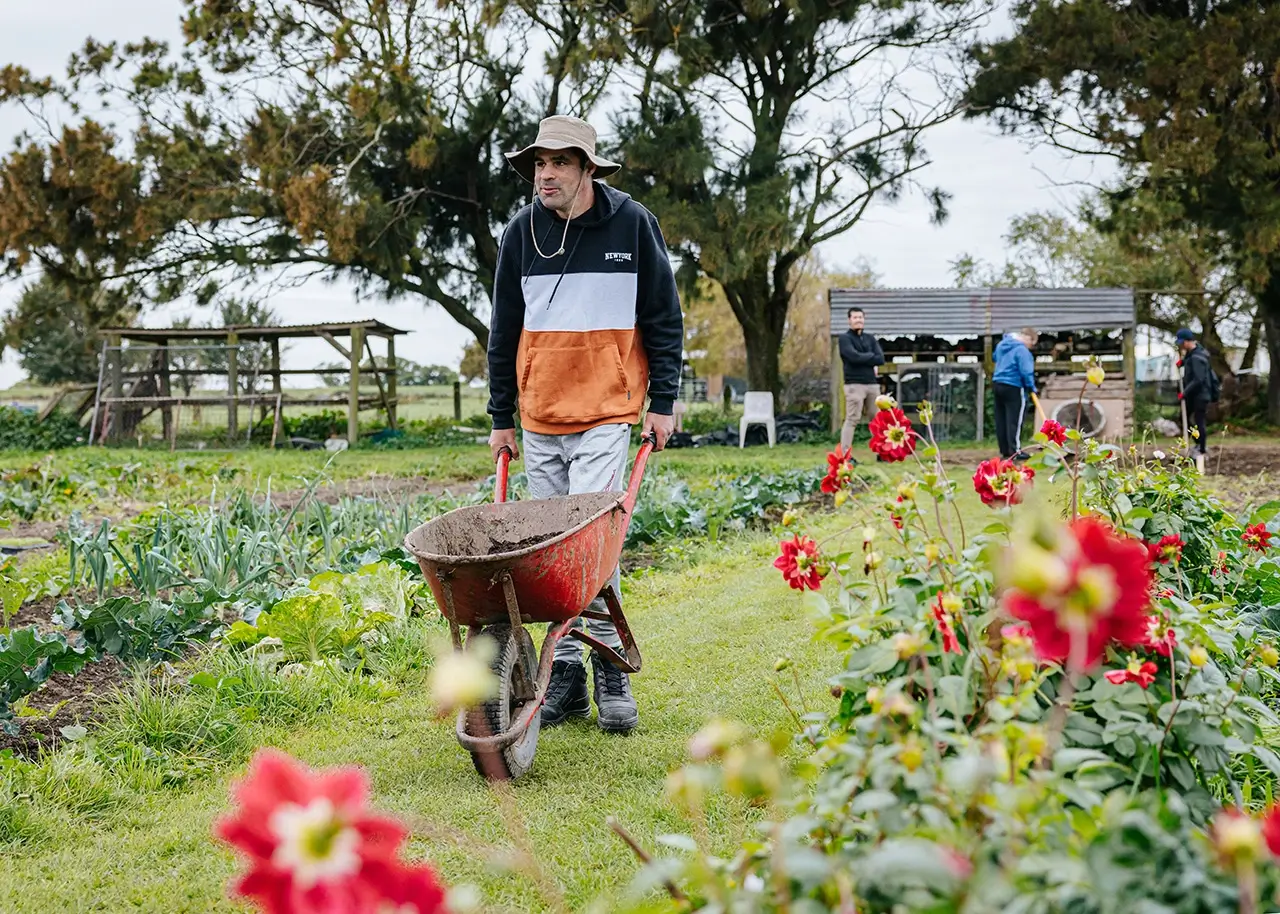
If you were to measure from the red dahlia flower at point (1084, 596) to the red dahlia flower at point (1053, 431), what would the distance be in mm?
1528

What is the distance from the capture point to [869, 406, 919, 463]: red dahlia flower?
1844mm

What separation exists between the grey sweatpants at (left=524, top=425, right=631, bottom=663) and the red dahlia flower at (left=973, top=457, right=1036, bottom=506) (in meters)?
1.18

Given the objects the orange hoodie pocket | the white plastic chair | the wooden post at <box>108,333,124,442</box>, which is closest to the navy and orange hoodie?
the orange hoodie pocket

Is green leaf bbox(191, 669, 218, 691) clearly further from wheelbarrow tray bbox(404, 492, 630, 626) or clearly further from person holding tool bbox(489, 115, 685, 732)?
person holding tool bbox(489, 115, 685, 732)

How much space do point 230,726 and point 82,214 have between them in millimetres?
15284

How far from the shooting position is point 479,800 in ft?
8.25

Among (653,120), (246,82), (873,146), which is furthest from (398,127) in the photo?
(873,146)

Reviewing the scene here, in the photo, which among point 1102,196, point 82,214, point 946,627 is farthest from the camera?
point 1102,196

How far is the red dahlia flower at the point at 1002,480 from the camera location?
1.88m

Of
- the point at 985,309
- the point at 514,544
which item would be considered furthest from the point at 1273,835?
the point at 985,309

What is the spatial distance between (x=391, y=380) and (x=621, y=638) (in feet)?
54.2

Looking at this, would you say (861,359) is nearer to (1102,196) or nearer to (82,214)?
(1102,196)

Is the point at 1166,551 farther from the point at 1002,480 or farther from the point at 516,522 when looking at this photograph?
the point at 516,522

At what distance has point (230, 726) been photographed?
294 centimetres
